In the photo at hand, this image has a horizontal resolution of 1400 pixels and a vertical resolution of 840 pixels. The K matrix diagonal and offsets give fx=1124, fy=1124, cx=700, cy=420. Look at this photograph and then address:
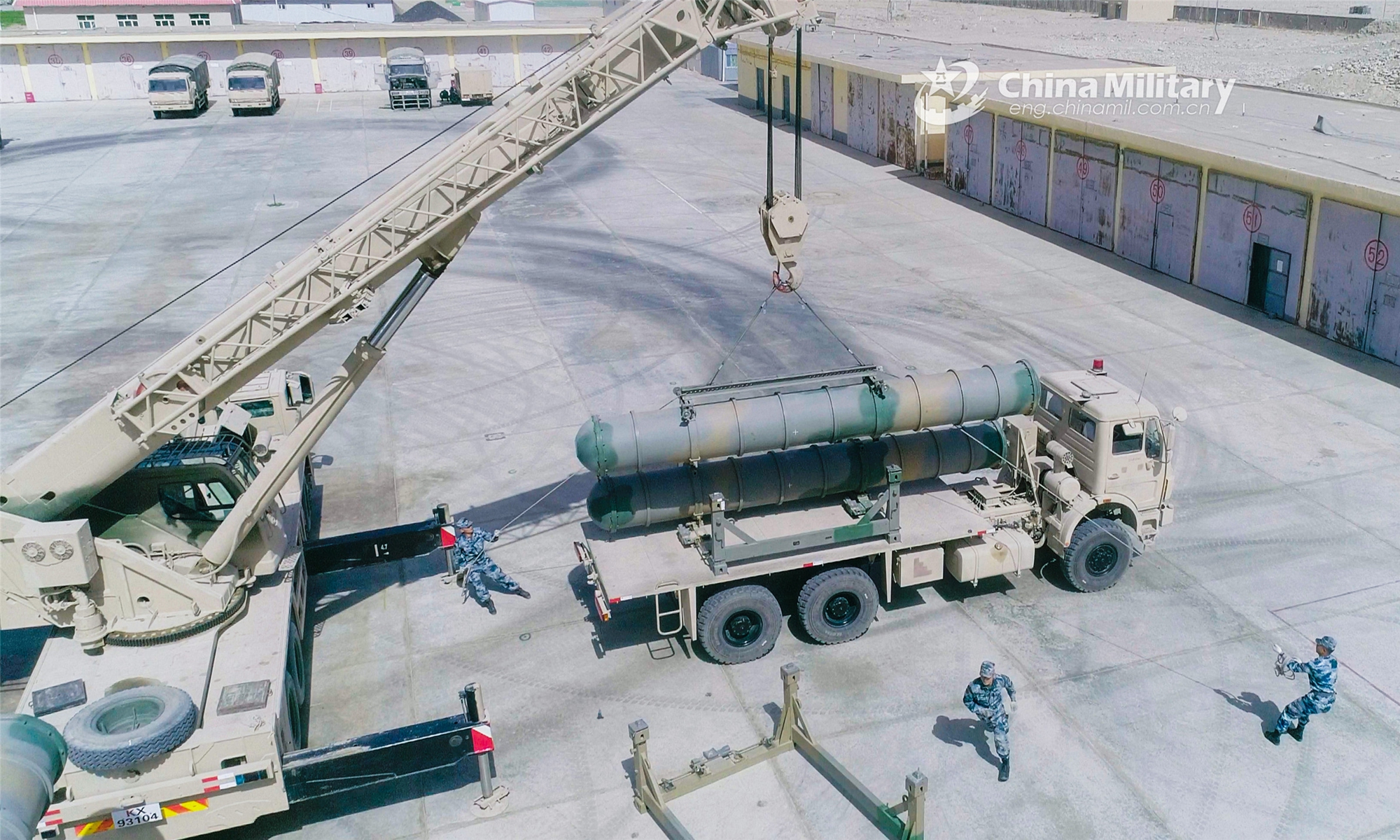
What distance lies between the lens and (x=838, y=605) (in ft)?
47.1

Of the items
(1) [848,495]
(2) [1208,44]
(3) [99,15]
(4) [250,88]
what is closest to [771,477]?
(1) [848,495]

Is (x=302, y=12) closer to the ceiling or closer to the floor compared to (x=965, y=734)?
closer to the ceiling

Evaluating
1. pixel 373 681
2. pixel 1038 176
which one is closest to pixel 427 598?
pixel 373 681

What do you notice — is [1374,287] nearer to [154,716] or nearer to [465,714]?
[465,714]

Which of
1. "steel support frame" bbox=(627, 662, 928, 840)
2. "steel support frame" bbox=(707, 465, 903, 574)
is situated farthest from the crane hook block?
"steel support frame" bbox=(627, 662, 928, 840)

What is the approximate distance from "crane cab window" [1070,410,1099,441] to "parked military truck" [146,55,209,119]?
54.6 meters

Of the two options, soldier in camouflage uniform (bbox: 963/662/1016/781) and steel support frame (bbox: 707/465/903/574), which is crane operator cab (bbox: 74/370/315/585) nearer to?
steel support frame (bbox: 707/465/903/574)

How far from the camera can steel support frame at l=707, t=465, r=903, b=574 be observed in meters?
13.5

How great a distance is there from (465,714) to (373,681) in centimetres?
299

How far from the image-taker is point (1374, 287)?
23.4m

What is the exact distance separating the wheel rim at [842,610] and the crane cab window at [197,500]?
7.34 m

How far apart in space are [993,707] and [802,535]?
3144 mm

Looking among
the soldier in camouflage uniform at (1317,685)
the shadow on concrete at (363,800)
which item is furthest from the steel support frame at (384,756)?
the soldier in camouflage uniform at (1317,685)

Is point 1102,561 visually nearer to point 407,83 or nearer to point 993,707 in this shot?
point 993,707
